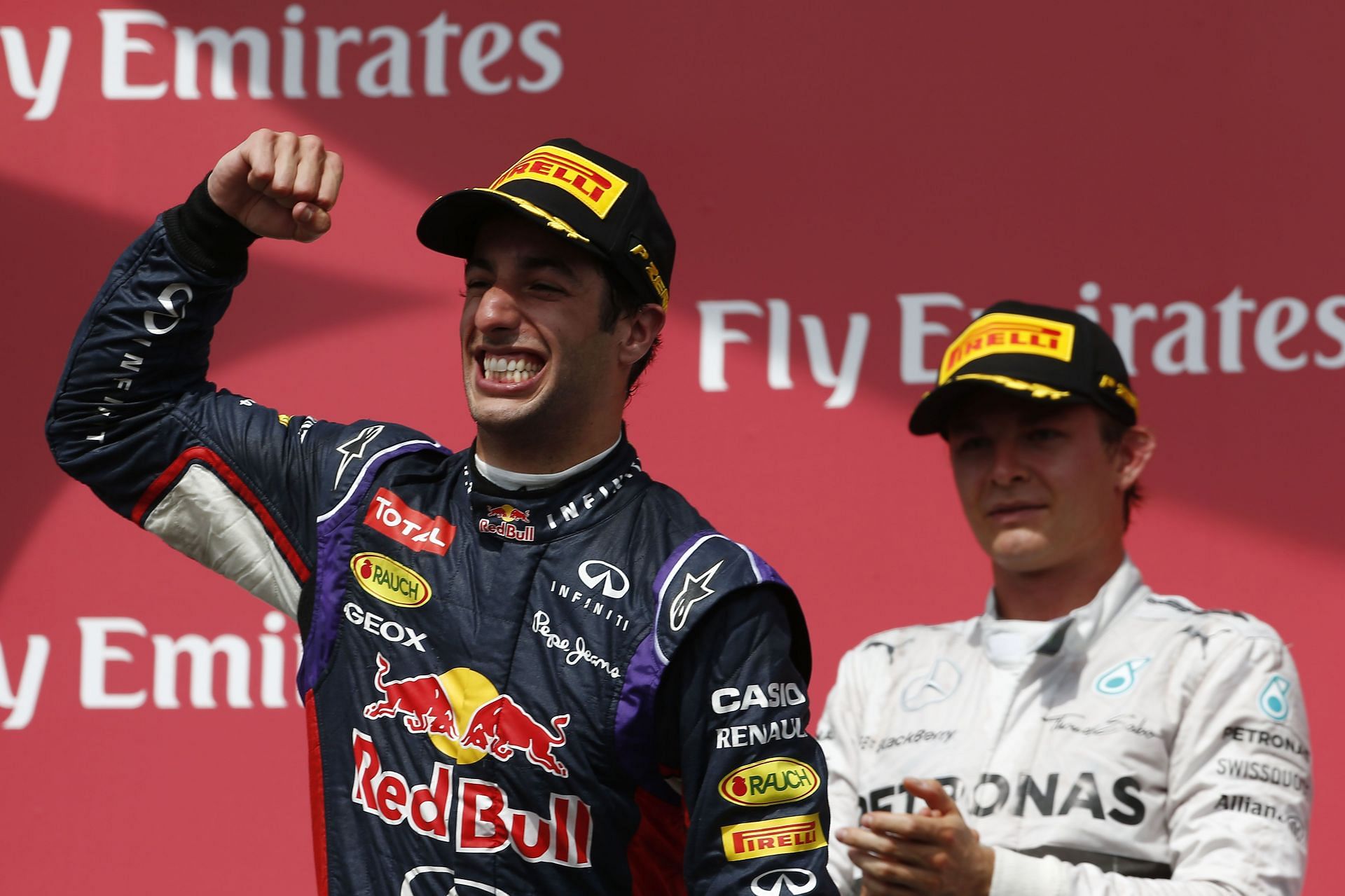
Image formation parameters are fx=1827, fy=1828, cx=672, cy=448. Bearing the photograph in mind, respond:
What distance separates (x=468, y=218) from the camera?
71.6 inches

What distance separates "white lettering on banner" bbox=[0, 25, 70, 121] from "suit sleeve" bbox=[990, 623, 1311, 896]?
2.05 metres

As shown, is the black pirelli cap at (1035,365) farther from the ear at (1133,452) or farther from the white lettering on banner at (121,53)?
the white lettering on banner at (121,53)

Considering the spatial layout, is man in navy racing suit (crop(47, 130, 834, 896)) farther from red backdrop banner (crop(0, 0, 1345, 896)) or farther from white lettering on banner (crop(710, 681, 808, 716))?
red backdrop banner (crop(0, 0, 1345, 896))

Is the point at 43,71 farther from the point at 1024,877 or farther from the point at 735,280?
the point at 1024,877

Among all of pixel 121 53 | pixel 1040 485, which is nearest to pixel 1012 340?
pixel 1040 485

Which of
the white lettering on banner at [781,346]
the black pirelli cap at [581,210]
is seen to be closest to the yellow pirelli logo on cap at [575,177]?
the black pirelli cap at [581,210]

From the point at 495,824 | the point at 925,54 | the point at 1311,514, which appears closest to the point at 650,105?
the point at 925,54

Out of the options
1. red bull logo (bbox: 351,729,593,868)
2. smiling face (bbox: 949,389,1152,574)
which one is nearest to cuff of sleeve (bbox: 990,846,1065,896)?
smiling face (bbox: 949,389,1152,574)

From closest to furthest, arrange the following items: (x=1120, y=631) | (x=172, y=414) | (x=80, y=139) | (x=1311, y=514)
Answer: (x=172, y=414) → (x=1120, y=631) → (x=1311, y=514) → (x=80, y=139)

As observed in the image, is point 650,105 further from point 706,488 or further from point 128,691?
point 128,691

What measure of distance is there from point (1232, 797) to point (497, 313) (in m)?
0.98

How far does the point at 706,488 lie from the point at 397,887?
1.32m

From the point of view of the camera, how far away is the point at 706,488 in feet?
9.36

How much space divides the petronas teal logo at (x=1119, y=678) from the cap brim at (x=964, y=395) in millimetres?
345
